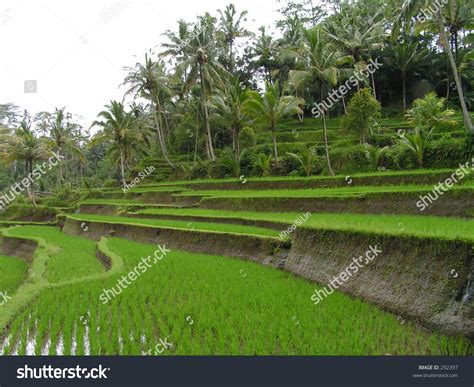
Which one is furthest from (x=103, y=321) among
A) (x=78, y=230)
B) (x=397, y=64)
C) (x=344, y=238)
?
(x=397, y=64)

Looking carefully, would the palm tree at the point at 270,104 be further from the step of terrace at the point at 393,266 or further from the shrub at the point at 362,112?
the step of terrace at the point at 393,266

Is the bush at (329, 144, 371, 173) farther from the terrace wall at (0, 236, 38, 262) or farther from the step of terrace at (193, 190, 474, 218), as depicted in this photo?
the terrace wall at (0, 236, 38, 262)

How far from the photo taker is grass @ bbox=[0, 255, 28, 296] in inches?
405

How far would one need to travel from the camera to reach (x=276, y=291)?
277 inches

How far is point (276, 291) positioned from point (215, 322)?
174cm

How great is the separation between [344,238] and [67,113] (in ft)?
165

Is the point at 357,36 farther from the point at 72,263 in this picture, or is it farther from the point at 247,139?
the point at 72,263

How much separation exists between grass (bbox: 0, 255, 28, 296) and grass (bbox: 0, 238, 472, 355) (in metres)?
3.41

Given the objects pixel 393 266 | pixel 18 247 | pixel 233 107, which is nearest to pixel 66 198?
pixel 18 247

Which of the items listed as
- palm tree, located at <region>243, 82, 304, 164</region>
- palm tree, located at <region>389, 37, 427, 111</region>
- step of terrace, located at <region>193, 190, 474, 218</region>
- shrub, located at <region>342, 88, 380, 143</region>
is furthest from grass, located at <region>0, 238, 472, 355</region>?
palm tree, located at <region>389, 37, 427, 111</region>

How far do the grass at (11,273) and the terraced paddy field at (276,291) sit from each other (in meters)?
0.11

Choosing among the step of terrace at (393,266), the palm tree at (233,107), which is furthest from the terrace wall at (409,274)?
the palm tree at (233,107)

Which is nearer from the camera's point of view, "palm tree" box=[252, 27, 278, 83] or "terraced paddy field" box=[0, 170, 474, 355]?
"terraced paddy field" box=[0, 170, 474, 355]

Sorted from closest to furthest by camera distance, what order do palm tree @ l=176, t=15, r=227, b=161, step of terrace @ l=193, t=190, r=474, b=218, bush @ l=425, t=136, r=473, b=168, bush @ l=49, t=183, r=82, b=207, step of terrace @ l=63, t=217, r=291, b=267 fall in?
step of terrace @ l=193, t=190, r=474, b=218 < step of terrace @ l=63, t=217, r=291, b=267 < bush @ l=425, t=136, r=473, b=168 < palm tree @ l=176, t=15, r=227, b=161 < bush @ l=49, t=183, r=82, b=207
